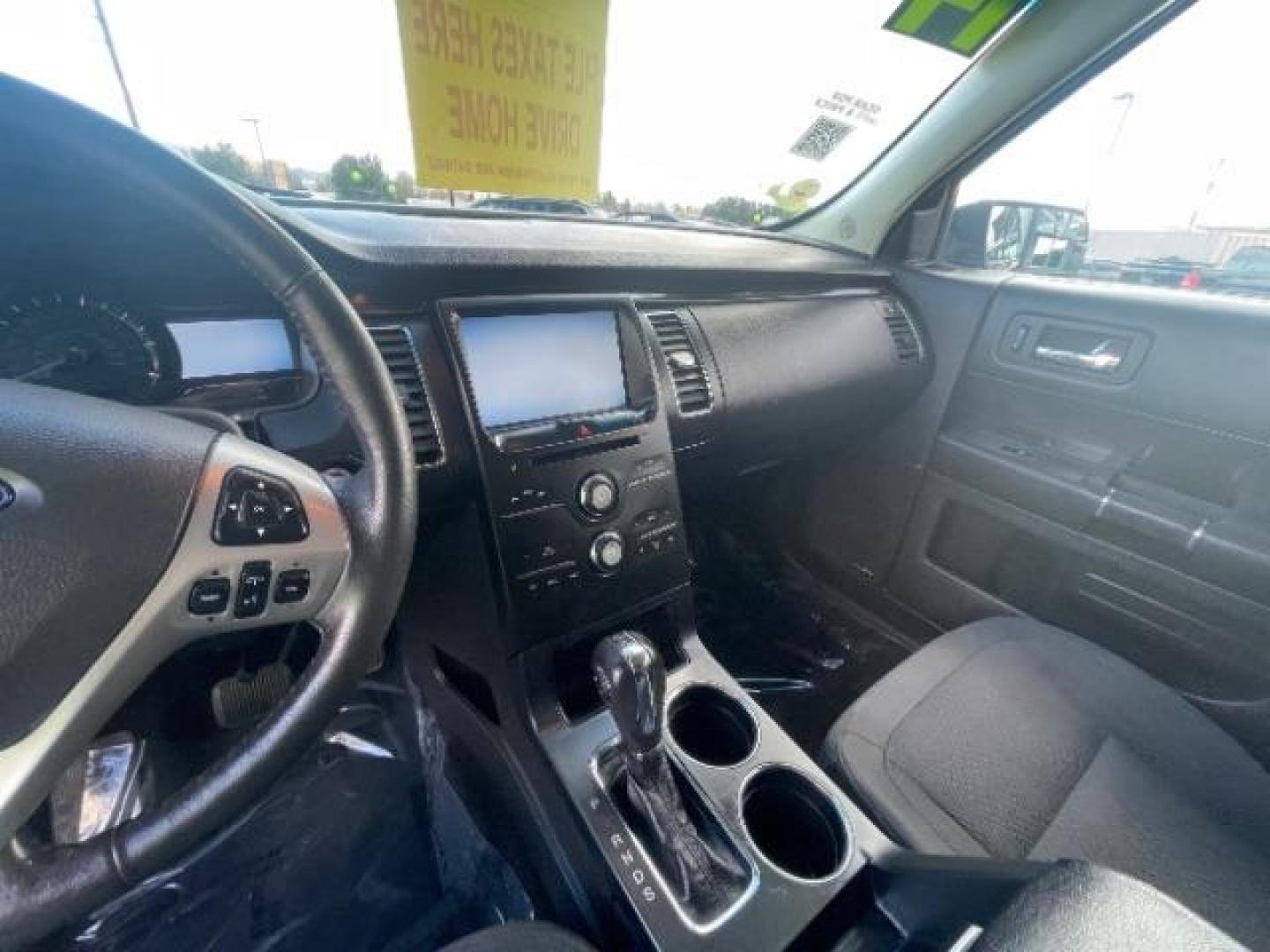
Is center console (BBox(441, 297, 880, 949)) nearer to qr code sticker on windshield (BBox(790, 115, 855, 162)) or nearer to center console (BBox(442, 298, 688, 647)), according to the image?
center console (BBox(442, 298, 688, 647))

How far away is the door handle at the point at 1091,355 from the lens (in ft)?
4.43

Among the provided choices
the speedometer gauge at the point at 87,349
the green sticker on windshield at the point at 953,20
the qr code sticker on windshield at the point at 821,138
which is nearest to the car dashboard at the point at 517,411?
the speedometer gauge at the point at 87,349

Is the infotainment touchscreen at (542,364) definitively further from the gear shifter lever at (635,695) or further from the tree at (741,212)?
the tree at (741,212)

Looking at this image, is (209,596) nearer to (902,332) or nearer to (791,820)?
(791,820)

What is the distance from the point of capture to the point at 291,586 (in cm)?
53

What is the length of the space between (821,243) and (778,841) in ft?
4.84

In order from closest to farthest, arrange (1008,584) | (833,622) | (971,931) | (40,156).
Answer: (40,156) → (971,931) → (1008,584) → (833,622)

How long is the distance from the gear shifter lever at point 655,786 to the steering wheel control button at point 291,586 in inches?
15.2

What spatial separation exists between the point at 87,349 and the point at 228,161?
36 centimetres

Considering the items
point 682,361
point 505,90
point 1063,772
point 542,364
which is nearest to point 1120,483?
point 1063,772

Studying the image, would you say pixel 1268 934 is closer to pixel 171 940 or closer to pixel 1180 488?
pixel 1180 488

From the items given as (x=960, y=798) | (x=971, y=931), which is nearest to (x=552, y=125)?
(x=971, y=931)

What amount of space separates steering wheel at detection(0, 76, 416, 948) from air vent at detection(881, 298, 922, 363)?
1.38 m

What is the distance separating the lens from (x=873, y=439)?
5.91ft
